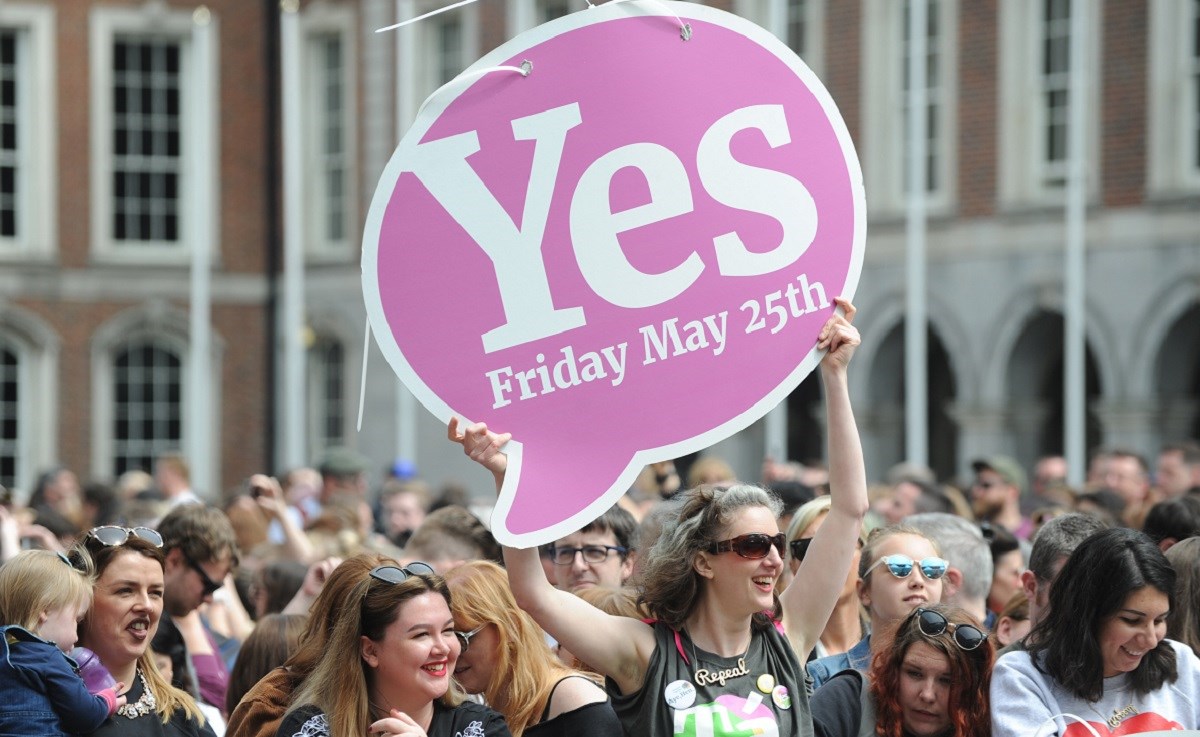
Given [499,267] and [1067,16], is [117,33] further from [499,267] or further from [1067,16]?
[499,267]

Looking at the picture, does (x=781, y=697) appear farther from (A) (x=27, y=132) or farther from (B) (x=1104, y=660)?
(A) (x=27, y=132)

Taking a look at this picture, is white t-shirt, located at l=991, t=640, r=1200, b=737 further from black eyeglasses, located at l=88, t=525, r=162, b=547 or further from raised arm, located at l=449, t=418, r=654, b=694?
black eyeglasses, located at l=88, t=525, r=162, b=547

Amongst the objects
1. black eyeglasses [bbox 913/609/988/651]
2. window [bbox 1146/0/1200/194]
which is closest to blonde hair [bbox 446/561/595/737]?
black eyeglasses [bbox 913/609/988/651]

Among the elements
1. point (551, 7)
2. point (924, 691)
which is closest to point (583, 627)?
point (924, 691)

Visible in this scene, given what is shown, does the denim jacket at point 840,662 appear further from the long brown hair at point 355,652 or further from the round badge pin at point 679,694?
the long brown hair at point 355,652

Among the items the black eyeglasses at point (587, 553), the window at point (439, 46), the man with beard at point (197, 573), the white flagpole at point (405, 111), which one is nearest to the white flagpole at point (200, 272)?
the white flagpole at point (405, 111)

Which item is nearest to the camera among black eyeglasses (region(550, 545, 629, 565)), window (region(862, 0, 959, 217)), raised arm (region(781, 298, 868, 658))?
raised arm (region(781, 298, 868, 658))

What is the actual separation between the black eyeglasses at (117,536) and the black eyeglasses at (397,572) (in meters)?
0.87

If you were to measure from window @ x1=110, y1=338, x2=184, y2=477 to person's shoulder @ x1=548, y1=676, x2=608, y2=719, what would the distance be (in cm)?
2230

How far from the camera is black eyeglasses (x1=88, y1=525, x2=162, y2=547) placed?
4.67m

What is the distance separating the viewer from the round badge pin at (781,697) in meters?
4.11

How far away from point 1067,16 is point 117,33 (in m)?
13.6

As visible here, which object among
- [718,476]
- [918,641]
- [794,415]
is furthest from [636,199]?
[794,415]

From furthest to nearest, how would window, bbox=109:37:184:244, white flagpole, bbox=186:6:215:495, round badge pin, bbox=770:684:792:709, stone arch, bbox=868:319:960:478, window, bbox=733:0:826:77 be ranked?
window, bbox=109:37:184:244, white flagpole, bbox=186:6:215:495, stone arch, bbox=868:319:960:478, window, bbox=733:0:826:77, round badge pin, bbox=770:684:792:709
